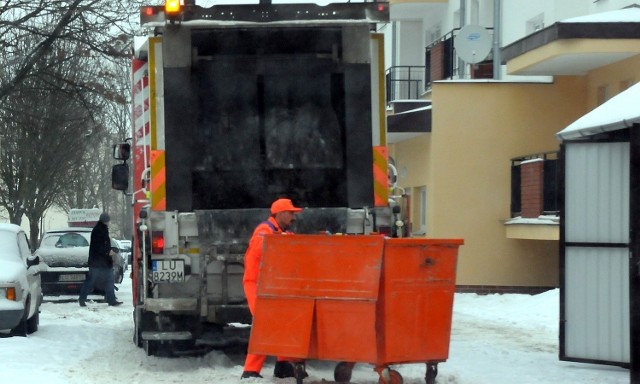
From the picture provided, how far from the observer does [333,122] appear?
11883mm

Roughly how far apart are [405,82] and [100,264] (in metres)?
10.5

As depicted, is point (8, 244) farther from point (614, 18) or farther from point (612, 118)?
point (614, 18)

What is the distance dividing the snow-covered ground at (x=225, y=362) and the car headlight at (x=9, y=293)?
0.55 metres

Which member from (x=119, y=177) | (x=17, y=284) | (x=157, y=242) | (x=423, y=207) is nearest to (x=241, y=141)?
(x=157, y=242)

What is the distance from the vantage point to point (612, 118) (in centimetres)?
1086

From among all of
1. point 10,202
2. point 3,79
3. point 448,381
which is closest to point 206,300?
point 448,381

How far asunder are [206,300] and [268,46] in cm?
247

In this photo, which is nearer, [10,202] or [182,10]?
[182,10]

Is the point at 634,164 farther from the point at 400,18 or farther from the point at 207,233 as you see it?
the point at 400,18

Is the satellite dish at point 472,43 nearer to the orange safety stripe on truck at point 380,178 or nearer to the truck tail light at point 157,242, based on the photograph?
the orange safety stripe on truck at point 380,178

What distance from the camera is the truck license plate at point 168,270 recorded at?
1123 centimetres

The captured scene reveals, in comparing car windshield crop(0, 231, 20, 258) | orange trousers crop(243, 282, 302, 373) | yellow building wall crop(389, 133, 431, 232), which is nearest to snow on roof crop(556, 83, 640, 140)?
orange trousers crop(243, 282, 302, 373)

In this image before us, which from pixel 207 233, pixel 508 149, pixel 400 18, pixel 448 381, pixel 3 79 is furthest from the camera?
pixel 3 79

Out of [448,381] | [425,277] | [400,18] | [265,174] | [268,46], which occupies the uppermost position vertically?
[400,18]
